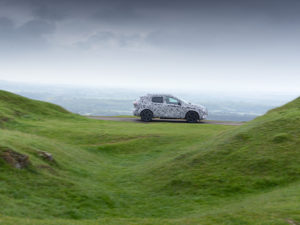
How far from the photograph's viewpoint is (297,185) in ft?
30.4

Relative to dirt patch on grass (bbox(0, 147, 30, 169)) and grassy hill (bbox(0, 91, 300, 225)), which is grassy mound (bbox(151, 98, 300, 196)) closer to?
grassy hill (bbox(0, 91, 300, 225))

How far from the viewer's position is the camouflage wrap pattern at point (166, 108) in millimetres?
26938

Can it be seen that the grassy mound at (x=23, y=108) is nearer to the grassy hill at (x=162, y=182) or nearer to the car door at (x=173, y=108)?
the car door at (x=173, y=108)

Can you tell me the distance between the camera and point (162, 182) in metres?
11.5

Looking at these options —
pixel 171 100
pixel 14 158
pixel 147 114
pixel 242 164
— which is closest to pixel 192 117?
pixel 171 100

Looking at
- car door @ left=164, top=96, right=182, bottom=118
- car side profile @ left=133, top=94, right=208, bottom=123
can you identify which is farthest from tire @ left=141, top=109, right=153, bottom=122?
car door @ left=164, top=96, right=182, bottom=118

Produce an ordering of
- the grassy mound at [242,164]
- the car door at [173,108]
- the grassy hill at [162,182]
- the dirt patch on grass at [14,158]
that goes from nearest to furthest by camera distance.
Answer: the grassy hill at [162,182]
the dirt patch on grass at [14,158]
the grassy mound at [242,164]
the car door at [173,108]

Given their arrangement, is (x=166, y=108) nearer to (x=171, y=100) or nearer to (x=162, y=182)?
(x=171, y=100)

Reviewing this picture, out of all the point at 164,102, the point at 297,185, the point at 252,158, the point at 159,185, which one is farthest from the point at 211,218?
the point at 164,102

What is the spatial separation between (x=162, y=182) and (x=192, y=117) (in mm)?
15844

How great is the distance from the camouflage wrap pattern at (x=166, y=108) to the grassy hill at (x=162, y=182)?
9.50m

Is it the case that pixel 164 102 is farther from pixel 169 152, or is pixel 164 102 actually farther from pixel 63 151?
pixel 63 151

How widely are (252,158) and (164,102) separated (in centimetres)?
1611

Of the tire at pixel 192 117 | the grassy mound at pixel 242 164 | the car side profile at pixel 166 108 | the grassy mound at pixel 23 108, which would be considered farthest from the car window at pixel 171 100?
the grassy mound at pixel 242 164
